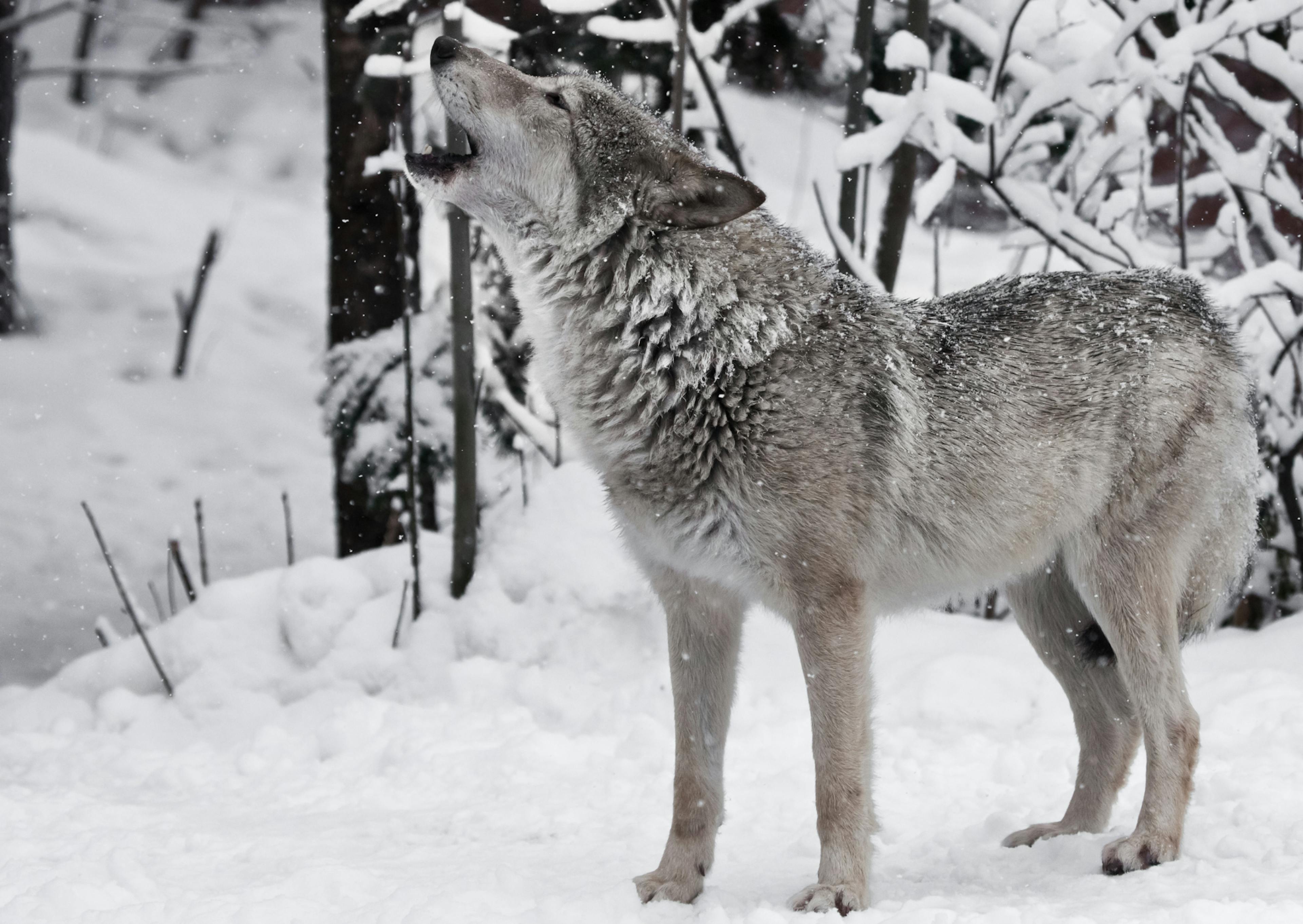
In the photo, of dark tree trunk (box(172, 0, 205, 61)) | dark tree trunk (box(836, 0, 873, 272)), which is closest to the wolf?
dark tree trunk (box(836, 0, 873, 272))

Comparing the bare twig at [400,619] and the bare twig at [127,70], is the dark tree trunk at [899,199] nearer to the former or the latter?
the bare twig at [400,619]

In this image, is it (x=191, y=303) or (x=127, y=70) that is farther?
(x=191, y=303)

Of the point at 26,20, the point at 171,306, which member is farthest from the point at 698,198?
the point at 171,306

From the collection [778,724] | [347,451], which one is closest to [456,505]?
[347,451]

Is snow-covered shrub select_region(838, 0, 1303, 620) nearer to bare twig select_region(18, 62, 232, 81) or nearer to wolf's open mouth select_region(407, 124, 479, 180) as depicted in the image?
wolf's open mouth select_region(407, 124, 479, 180)

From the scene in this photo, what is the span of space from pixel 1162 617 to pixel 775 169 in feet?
38.5

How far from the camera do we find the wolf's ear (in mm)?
3199

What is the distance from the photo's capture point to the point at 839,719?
326 centimetres

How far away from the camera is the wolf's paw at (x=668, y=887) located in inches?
133

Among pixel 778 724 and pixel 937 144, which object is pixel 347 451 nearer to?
pixel 778 724

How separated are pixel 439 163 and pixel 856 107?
290cm

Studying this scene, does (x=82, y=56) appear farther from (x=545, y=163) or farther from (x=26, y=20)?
(x=545, y=163)

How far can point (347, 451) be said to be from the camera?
655 cm

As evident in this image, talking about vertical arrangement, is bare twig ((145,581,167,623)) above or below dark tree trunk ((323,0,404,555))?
below
